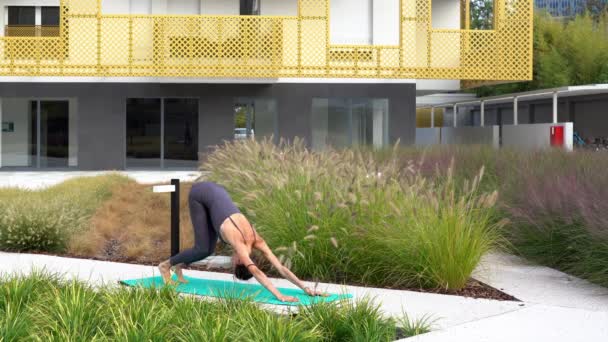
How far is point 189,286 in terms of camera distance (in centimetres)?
834

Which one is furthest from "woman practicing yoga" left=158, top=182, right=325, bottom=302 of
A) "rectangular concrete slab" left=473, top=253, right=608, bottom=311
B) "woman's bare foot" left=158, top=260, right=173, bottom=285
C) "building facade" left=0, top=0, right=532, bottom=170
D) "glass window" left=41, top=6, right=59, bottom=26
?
"glass window" left=41, top=6, right=59, bottom=26

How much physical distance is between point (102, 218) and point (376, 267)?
6159 mm

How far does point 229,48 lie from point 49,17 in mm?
6368

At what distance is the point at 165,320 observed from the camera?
621 centimetres

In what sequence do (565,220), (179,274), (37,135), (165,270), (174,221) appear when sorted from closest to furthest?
1. (165,270)
2. (179,274)
3. (565,220)
4. (174,221)
5. (37,135)

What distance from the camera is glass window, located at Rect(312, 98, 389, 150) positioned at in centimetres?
3005

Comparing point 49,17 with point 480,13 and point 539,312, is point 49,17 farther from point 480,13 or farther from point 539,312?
point 480,13

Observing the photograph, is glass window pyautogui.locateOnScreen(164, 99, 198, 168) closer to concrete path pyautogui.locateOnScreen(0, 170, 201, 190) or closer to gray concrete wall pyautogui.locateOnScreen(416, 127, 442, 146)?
concrete path pyautogui.locateOnScreen(0, 170, 201, 190)

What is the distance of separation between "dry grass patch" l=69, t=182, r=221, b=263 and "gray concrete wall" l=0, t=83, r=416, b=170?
1319 cm

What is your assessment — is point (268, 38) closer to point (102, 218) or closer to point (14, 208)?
point (102, 218)

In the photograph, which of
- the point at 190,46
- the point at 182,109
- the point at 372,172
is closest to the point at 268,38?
the point at 190,46

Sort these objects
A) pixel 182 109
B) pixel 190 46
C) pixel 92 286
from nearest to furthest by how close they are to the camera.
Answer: pixel 92 286 → pixel 190 46 → pixel 182 109

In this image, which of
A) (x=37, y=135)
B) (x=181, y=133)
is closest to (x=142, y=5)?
(x=181, y=133)

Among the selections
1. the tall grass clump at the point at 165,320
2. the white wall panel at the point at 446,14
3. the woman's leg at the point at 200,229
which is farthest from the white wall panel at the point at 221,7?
the tall grass clump at the point at 165,320
